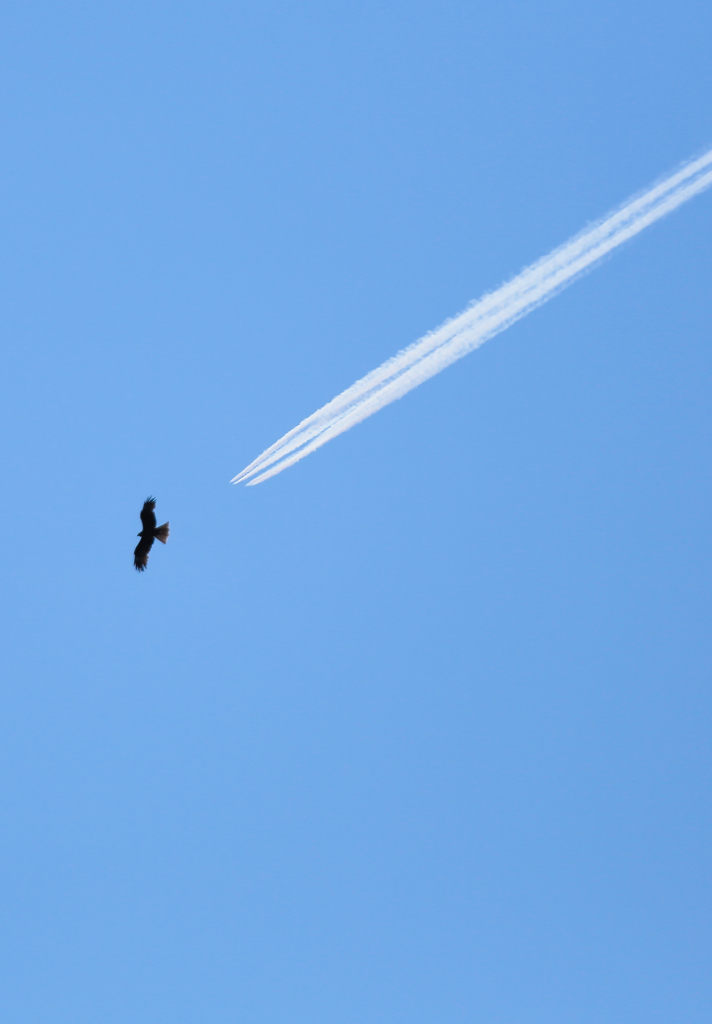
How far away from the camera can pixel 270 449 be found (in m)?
53.2

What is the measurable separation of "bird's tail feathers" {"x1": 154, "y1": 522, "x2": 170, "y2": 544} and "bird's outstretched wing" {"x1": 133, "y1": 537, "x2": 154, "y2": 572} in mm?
254

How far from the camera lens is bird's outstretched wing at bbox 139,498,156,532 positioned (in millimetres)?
59062

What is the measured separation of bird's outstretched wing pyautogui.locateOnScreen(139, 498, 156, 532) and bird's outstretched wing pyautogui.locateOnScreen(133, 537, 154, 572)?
0.47m

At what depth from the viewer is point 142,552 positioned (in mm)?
59312

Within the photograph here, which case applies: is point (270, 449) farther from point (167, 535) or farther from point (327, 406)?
point (167, 535)

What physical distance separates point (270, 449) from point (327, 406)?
2.17 metres

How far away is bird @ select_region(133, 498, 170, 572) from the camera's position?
59062mm

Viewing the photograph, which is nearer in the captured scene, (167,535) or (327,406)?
(327,406)

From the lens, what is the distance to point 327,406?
175ft

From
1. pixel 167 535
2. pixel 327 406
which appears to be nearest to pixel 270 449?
pixel 327 406

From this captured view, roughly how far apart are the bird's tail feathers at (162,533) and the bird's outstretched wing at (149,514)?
0.59 feet

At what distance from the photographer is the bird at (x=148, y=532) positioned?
5906 centimetres

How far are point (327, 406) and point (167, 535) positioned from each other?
8.73 m

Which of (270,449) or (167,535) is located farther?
(167,535)
